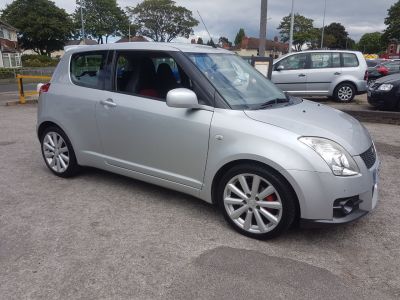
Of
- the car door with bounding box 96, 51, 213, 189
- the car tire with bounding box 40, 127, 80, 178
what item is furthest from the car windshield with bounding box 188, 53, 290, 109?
the car tire with bounding box 40, 127, 80, 178

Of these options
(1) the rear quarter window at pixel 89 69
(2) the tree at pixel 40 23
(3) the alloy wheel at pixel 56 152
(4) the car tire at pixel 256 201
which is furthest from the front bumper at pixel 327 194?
(2) the tree at pixel 40 23

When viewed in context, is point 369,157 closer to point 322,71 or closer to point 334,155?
point 334,155

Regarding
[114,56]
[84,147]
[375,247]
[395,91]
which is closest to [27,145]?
[84,147]

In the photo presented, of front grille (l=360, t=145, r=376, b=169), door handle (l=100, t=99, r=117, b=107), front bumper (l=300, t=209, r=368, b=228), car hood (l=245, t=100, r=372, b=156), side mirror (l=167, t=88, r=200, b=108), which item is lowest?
front bumper (l=300, t=209, r=368, b=228)

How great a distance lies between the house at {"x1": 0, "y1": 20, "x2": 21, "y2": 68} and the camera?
161 feet

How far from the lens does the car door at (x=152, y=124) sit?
Answer: 11.5ft

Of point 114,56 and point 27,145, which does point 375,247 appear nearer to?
point 114,56

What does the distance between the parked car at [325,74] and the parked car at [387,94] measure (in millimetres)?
1989

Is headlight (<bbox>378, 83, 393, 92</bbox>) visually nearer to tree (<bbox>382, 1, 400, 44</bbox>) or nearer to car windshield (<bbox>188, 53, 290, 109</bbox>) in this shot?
car windshield (<bbox>188, 53, 290, 109</bbox>)

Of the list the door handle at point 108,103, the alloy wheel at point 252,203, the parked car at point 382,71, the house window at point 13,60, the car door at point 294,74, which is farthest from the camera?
the house window at point 13,60

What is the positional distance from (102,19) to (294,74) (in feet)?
223

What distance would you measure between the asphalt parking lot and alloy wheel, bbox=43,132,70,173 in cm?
41

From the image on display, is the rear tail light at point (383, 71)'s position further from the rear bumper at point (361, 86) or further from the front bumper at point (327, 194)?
the front bumper at point (327, 194)

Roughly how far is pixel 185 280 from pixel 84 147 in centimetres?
235
